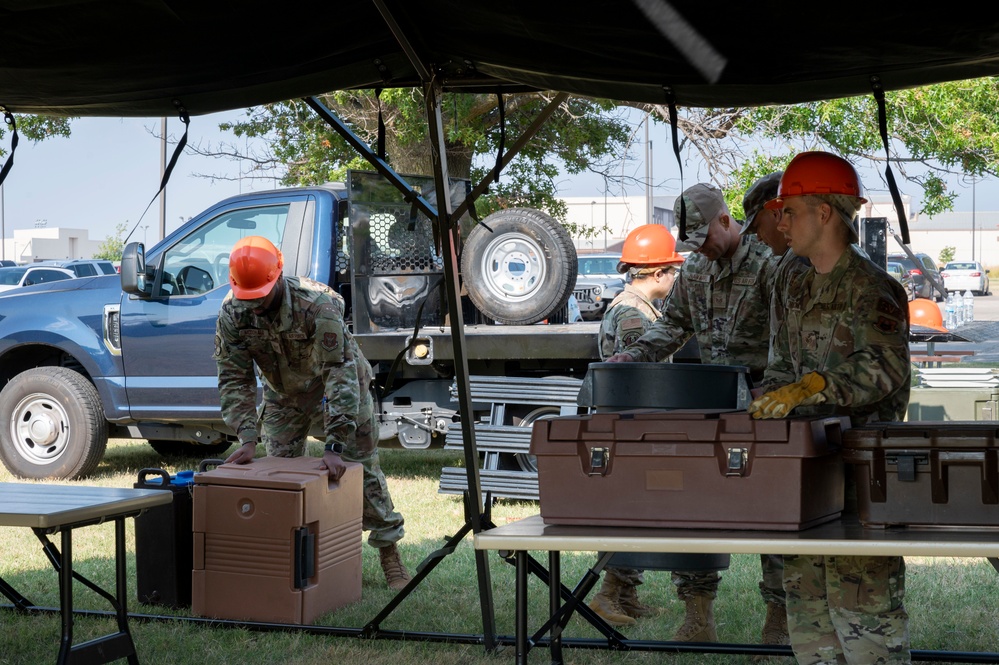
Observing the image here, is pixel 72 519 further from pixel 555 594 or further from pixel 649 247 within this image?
pixel 649 247

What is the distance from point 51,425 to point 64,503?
5.40 metres

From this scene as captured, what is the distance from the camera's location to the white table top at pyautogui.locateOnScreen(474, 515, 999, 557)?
2.79 meters

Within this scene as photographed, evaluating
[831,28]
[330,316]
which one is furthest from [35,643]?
[831,28]

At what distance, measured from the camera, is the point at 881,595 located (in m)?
3.22

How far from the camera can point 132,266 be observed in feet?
25.3

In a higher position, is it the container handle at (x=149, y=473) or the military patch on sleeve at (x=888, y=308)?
the military patch on sleeve at (x=888, y=308)

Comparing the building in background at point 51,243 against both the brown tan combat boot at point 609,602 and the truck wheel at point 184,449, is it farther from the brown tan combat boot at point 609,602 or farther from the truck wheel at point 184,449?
the brown tan combat boot at point 609,602

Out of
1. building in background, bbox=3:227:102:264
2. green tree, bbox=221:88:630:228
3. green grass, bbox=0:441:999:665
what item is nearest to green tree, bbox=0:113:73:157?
green tree, bbox=221:88:630:228

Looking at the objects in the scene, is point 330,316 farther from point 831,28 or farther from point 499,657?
point 831,28

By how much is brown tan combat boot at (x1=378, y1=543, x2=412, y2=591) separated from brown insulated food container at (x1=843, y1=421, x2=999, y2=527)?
3.17 m

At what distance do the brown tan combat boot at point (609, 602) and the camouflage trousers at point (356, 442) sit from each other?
3.74ft

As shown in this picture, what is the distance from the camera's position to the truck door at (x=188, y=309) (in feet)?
27.0

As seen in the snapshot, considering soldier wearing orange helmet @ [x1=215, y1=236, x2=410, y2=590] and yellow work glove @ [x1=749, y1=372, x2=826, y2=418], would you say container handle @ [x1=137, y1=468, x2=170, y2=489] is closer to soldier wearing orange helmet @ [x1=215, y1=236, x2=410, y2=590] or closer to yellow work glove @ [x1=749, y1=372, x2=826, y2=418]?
soldier wearing orange helmet @ [x1=215, y1=236, x2=410, y2=590]

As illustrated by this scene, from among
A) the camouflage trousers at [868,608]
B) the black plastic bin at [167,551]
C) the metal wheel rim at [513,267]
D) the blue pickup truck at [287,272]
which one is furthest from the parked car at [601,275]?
the camouflage trousers at [868,608]
